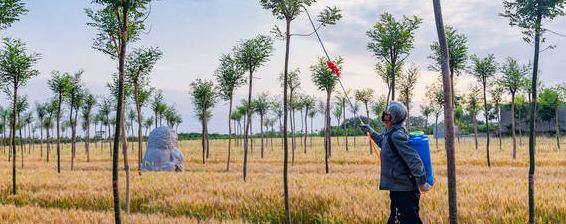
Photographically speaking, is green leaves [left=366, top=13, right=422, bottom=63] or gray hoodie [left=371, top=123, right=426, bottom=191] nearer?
gray hoodie [left=371, top=123, right=426, bottom=191]

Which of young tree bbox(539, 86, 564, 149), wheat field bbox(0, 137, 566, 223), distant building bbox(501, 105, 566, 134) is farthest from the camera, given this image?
distant building bbox(501, 105, 566, 134)

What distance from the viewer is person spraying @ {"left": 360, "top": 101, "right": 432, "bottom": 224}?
20.8ft

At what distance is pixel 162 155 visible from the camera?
2953 cm

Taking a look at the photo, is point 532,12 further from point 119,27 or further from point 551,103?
point 551,103

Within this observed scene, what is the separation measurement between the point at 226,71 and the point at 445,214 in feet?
55.8

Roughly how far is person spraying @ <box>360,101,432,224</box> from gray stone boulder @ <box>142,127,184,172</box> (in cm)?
2385

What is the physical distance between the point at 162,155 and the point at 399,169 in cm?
2498

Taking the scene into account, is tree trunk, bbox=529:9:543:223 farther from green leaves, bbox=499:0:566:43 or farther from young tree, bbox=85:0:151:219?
young tree, bbox=85:0:151:219

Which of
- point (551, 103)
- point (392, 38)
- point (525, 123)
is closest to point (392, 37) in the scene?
point (392, 38)

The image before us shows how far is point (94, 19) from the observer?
14.0 m

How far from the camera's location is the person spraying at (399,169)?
6.33m

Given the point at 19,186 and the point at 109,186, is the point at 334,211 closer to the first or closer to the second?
the point at 109,186

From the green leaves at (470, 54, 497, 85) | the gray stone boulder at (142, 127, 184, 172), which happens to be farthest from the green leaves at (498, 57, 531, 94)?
the gray stone boulder at (142, 127, 184, 172)

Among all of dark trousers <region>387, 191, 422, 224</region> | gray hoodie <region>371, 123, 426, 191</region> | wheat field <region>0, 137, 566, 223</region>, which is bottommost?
wheat field <region>0, 137, 566, 223</region>
